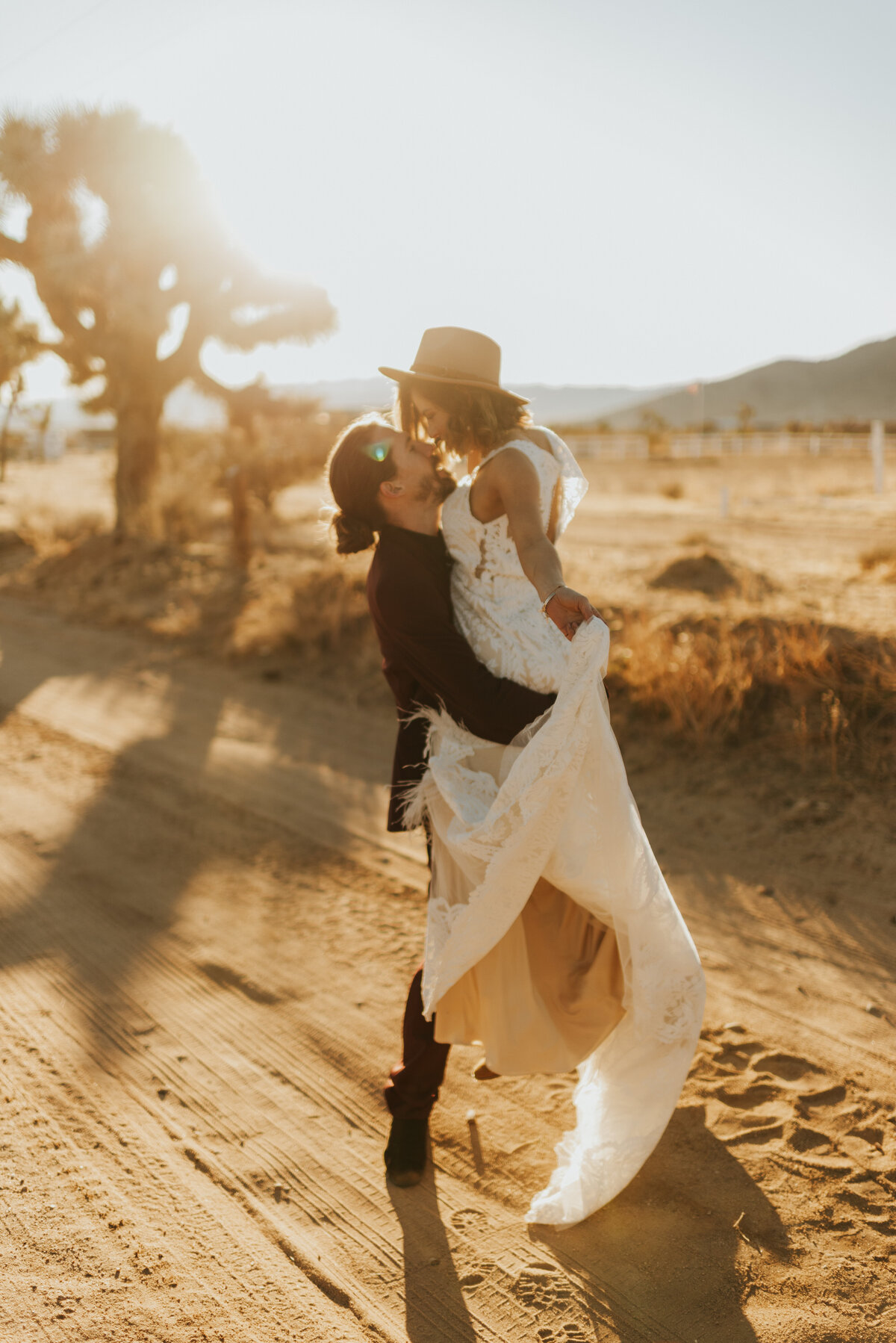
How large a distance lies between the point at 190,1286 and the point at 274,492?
51.9 ft

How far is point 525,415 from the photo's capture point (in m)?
2.57

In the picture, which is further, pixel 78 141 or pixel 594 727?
pixel 78 141

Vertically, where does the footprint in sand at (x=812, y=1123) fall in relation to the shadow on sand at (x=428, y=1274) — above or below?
above

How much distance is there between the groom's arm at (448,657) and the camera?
93.8 inches

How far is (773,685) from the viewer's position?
5.36 m

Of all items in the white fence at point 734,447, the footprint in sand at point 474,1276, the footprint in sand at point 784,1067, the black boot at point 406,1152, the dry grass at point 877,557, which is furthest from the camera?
the white fence at point 734,447

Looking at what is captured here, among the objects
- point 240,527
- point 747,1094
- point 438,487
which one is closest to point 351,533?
point 438,487

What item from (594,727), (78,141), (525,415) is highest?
(78,141)

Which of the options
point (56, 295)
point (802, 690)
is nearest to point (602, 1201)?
point (802, 690)

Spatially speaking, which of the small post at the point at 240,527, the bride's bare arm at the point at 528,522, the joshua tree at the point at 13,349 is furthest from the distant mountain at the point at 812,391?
the bride's bare arm at the point at 528,522

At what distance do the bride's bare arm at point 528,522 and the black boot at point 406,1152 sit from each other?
1.44m

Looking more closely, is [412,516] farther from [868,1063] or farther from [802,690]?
[802,690]

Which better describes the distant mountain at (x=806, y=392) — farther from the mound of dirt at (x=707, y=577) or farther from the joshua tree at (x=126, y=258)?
the mound of dirt at (x=707, y=577)

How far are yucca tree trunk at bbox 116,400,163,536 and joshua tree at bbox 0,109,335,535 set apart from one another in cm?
2
